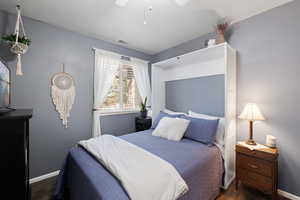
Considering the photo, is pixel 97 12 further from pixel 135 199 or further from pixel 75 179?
pixel 135 199

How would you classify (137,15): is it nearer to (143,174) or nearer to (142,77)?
(142,77)

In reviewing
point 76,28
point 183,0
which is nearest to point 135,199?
point 183,0

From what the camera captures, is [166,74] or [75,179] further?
[166,74]

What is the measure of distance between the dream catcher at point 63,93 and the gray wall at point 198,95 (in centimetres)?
212

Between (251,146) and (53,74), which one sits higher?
(53,74)

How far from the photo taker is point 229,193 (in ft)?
5.83

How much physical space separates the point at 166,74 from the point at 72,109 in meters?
2.23

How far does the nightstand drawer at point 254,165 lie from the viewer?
5.15ft

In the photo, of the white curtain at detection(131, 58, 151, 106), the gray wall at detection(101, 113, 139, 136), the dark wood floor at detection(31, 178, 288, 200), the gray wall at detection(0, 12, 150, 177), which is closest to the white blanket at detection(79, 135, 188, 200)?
the dark wood floor at detection(31, 178, 288, 200)

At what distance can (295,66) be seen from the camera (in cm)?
164

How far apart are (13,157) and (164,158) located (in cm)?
123

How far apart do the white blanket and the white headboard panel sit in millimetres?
1143

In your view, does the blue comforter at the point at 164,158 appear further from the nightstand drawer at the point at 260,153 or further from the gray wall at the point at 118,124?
the gray wall at the point at 118,124

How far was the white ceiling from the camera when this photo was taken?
1.74 m
